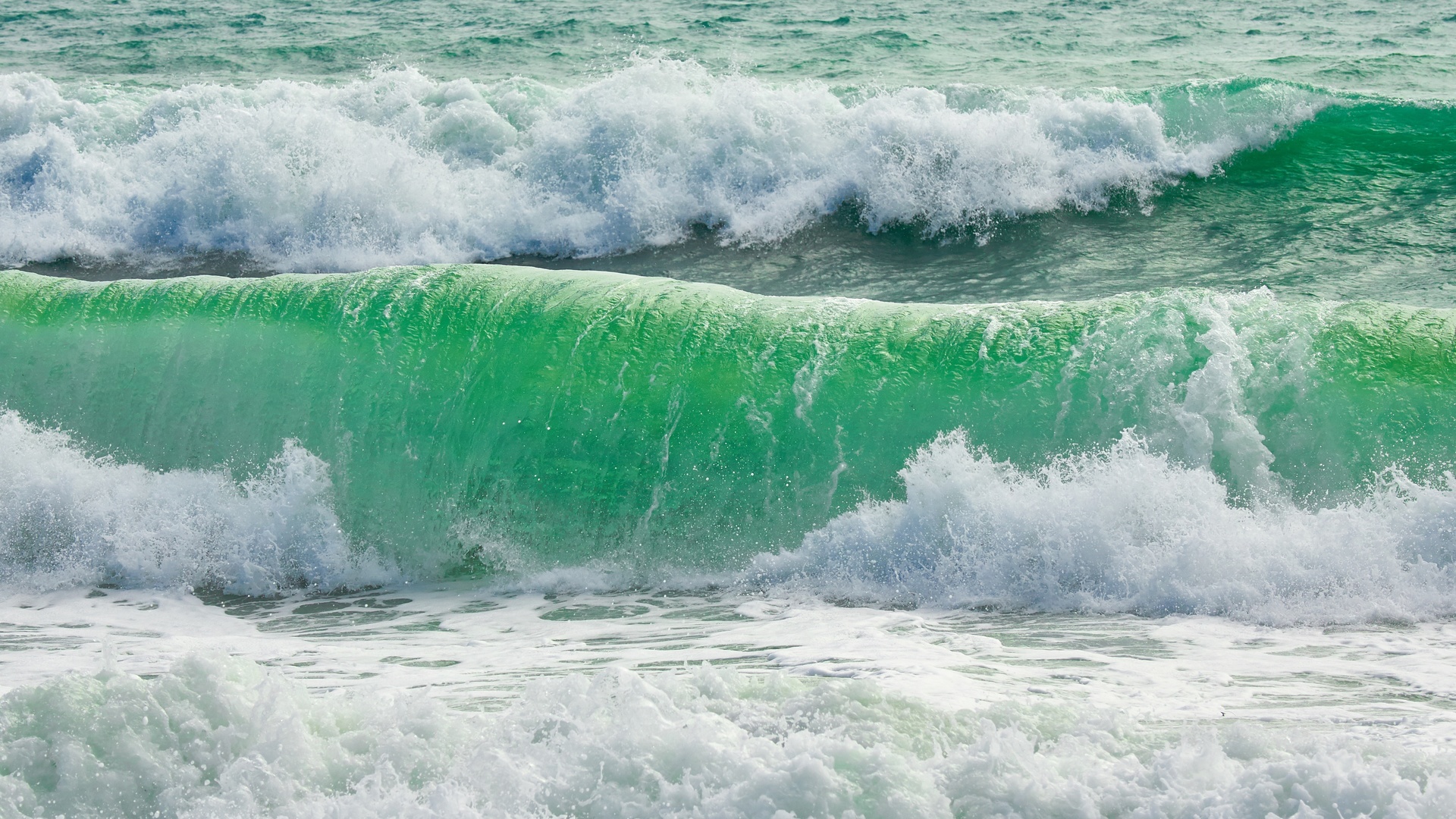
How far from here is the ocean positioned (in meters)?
2.93


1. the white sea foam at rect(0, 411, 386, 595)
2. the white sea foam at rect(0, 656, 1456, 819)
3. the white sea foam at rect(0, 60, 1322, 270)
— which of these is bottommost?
the white sea foam at rect(0, 411, 386, 595)

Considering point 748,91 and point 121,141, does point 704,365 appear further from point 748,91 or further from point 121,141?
point 121,141

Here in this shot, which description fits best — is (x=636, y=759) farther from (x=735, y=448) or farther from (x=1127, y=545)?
(x=735, y=448)

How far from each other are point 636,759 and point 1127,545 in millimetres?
2613

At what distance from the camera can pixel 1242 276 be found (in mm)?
8484

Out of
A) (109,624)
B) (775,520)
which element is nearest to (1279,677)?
(775,520)

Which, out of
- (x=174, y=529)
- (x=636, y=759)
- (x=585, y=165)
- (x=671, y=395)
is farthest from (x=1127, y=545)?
(x=585, y=165)

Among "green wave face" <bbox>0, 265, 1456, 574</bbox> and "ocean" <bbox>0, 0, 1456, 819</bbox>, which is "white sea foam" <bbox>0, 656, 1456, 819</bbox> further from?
"green wave face" <bbox>0, 265, 1456, 574</bbox>

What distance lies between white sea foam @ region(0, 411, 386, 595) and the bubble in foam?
7.18 feet

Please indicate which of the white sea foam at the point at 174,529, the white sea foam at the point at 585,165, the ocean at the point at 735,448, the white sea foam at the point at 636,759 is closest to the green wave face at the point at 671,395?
the ocean at the point at 735,448

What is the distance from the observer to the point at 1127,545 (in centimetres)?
472

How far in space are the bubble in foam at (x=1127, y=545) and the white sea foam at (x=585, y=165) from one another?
5133 millimetres

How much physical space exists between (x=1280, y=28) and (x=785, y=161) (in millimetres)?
A: 7804

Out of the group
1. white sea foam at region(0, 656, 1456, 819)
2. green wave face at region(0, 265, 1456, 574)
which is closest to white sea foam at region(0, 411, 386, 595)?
green wave face at region(0, 265, 1456, 574)
